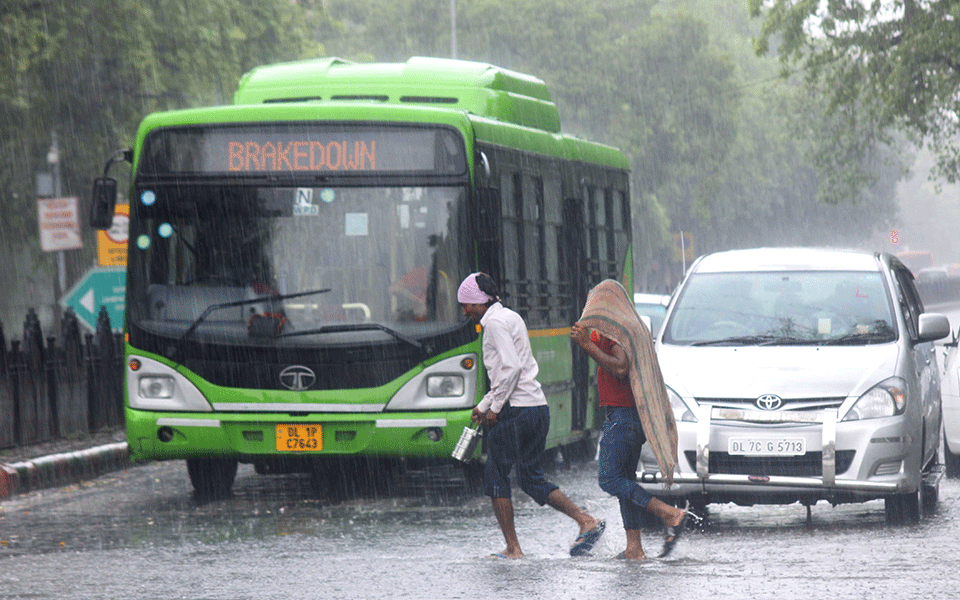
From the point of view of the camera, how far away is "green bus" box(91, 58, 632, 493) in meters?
11.1

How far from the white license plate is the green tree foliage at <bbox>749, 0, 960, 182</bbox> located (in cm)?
1692

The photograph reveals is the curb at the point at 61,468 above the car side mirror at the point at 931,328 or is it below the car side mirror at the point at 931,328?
below

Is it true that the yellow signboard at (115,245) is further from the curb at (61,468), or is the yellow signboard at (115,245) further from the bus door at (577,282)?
the bus door at (577,282)

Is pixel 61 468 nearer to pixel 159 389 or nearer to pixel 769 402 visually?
pixel 159 389

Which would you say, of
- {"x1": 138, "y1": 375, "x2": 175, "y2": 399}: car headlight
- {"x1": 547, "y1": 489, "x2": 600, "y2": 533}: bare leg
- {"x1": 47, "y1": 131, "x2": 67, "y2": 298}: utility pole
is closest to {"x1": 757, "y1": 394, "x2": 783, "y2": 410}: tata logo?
{"x1": 547, "y1": 489, "x2": 600, "y2": 533}: bare leg

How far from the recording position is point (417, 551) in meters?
8.92

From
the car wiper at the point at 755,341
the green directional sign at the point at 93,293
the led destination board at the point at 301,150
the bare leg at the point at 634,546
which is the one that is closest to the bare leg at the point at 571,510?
the bare leg at the point at 634,546

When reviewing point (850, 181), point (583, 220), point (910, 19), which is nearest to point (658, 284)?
point (850, 181)

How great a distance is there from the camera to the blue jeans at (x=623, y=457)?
840cm

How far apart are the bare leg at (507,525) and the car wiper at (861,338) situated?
2.74 meters

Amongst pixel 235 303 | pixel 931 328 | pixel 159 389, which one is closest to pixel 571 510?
pixel 931 328

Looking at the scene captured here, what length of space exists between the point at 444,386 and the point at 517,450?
2.60 meters

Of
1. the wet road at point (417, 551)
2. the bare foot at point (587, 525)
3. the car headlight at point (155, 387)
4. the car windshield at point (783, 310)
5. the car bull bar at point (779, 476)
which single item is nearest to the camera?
the wet road at point (417, 551)

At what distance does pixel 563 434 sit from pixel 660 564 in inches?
203
